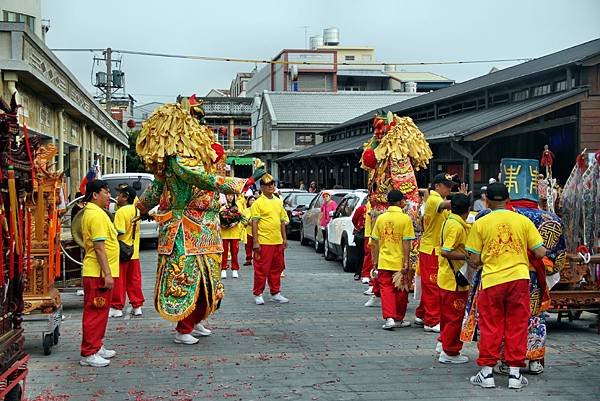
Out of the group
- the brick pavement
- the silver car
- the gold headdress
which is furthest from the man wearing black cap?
the silver car

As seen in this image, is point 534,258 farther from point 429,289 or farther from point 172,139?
point 172,139

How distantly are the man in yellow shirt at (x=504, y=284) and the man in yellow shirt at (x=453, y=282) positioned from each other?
63 cm

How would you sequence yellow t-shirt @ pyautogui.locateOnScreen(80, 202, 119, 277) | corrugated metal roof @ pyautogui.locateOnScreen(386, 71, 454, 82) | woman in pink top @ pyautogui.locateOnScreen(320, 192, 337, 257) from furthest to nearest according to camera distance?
corrugated metal roof @ pyautogui.locateOnScreen(386, 71, 454, 82), woman in pink top @ pyautogui.locateOnScreen(320, 192, 337, 257), yellow t-shirt @ pyautogui.locateOnScreen(80, 202, 119, 277)

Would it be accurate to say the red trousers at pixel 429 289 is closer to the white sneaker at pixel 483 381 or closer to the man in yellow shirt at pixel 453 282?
the man in yellow shirt at pixel 453 282

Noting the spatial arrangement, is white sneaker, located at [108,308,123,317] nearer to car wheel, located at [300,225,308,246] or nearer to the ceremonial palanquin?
the ceremonial palanquin

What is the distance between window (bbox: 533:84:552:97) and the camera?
19.2 m

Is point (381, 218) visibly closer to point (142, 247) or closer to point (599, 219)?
point (599, 219)

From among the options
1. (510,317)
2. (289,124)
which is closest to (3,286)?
(510,317)

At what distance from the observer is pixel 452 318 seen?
725cm

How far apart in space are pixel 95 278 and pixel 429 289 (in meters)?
3.90

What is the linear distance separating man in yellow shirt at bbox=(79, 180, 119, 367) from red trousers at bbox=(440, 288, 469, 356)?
327 cm

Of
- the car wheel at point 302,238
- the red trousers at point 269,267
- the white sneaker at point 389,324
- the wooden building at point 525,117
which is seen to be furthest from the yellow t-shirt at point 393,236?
the car wheel at point 302,238

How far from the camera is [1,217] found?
524 cm

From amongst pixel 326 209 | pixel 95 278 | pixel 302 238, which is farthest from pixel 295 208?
pixel 95 278
